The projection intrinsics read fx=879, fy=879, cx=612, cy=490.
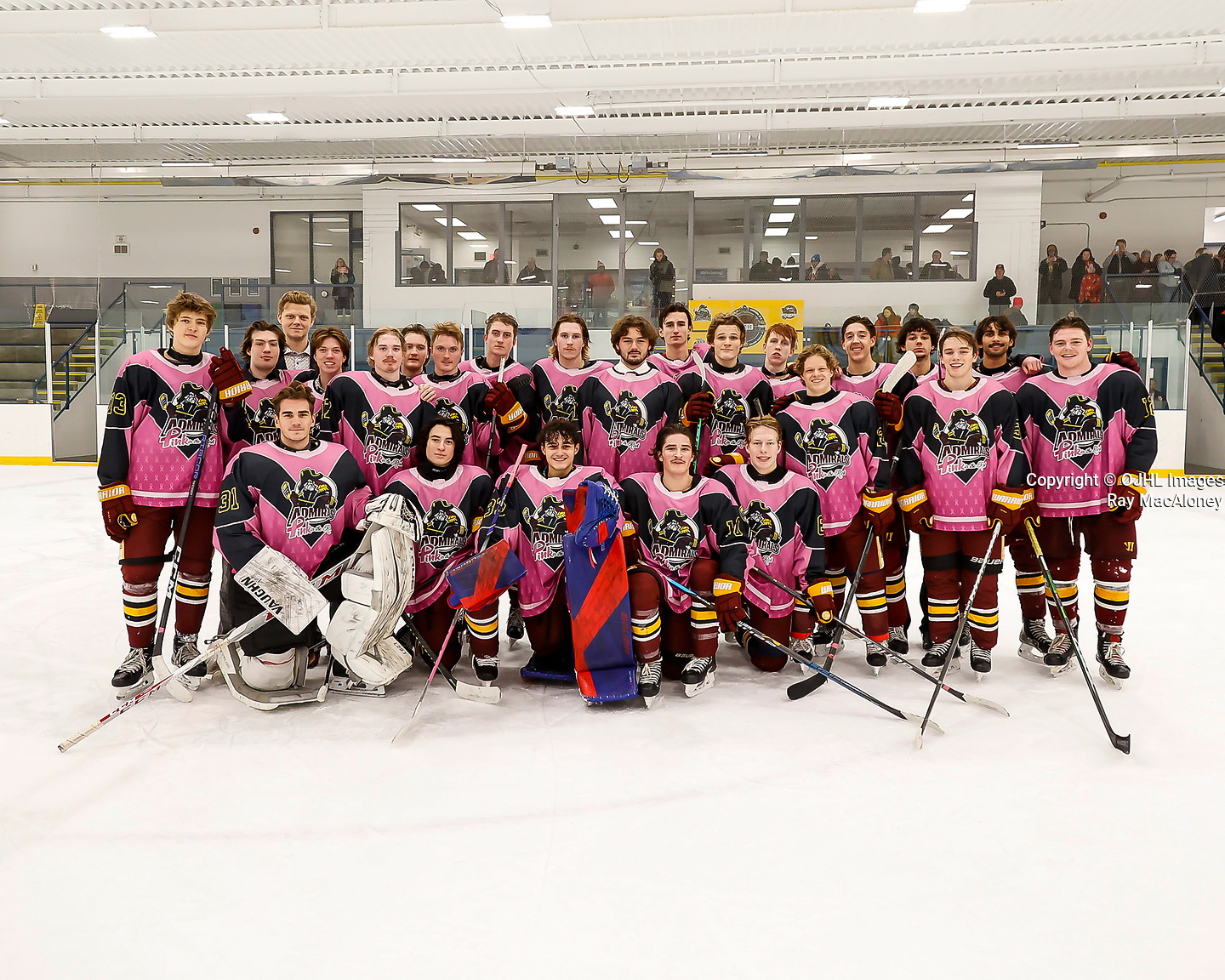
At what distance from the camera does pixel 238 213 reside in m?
14.4

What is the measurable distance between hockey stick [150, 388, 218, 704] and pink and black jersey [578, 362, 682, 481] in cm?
141

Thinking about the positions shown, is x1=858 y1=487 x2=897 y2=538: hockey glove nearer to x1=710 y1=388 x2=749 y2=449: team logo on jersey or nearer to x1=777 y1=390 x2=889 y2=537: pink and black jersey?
x1=777 y1=390 x2=889 y2=537: pink and black jersey

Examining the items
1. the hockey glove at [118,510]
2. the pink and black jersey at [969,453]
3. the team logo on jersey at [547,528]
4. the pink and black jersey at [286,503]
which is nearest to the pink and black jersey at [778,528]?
the pink and black jersey at [969,453]

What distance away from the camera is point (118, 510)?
3.02 meters

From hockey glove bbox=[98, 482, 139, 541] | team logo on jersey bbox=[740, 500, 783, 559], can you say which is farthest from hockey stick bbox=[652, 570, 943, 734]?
hockey glove bbox=[98, 482, 139, 541]

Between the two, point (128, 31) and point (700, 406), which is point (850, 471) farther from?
point (128, 31)

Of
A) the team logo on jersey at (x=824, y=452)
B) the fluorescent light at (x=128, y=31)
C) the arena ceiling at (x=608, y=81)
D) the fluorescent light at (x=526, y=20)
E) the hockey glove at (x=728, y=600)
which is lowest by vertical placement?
the hockey glove at (x=728, y=600)

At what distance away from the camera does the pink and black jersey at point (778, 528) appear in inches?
127

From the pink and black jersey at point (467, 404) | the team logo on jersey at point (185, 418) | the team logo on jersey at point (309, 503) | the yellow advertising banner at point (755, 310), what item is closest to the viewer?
the team logo on jersey at point (309, 503)

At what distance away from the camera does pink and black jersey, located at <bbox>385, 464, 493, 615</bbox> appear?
10.4ft

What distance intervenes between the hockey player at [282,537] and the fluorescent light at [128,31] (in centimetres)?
498

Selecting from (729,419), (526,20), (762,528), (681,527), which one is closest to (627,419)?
(729,419)

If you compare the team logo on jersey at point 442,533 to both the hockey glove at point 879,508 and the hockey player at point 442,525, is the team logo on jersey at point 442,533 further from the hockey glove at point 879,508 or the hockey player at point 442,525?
the hockey glove at point 879,508

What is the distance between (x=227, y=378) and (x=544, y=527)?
1.22 meters
